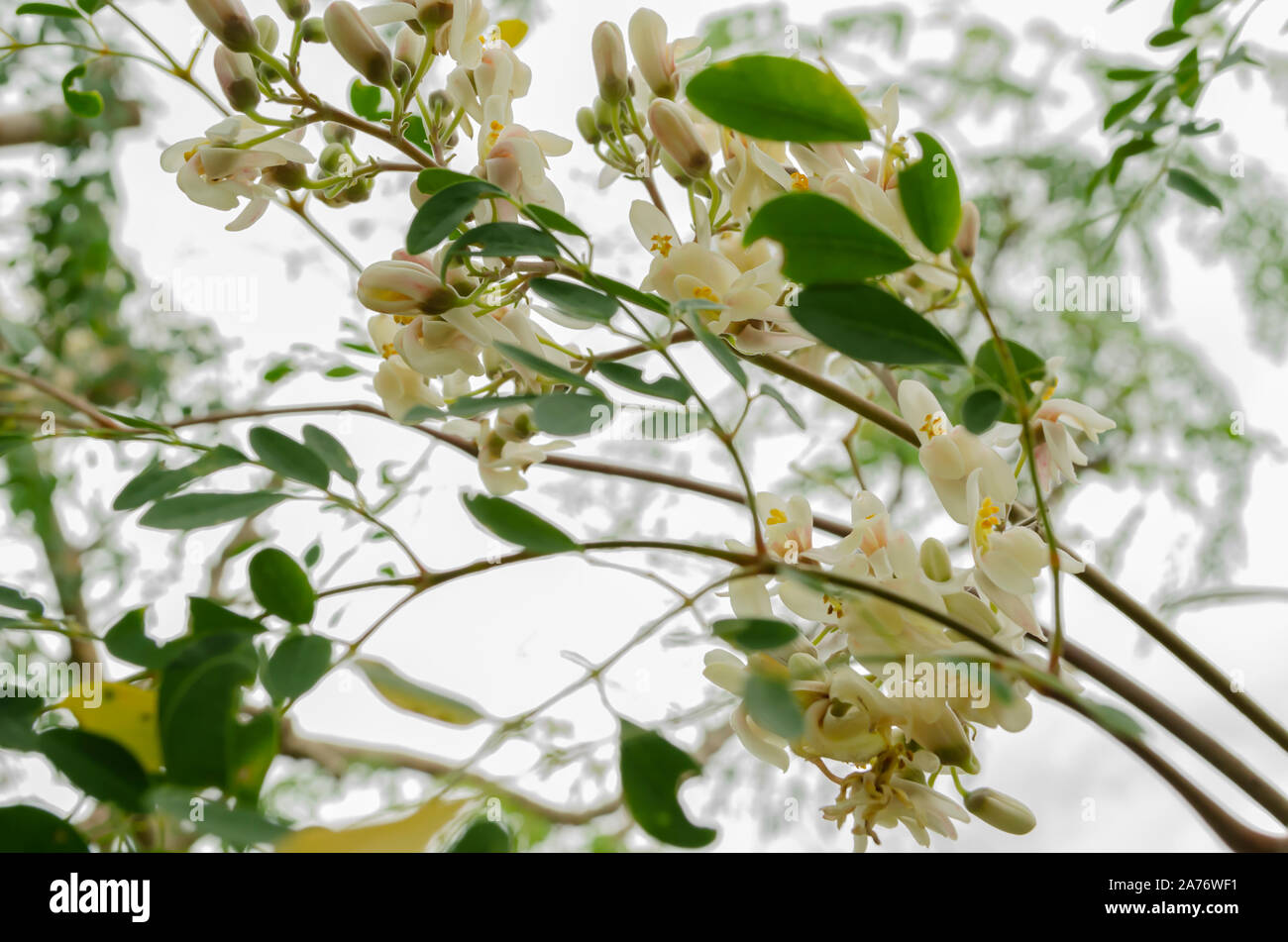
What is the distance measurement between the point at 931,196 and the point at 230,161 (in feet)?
0.67

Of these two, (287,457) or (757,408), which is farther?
(757,408)

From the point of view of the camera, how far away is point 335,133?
0.31 m

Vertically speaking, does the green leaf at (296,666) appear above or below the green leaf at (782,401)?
below

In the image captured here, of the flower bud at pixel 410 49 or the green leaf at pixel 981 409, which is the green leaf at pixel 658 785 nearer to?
the green leaf at pixel 981 409

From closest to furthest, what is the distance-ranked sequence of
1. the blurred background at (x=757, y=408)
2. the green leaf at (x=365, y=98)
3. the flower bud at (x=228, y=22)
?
1. the flower bud at (x=228, y=22)
2. the green leaf at (x=365, y=98)
3. the blurred background at (x=757, y=408)

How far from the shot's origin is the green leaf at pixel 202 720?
0.55ft

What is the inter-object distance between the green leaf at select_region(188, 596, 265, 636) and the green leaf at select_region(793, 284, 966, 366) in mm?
147

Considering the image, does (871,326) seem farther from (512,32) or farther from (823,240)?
(512,32)

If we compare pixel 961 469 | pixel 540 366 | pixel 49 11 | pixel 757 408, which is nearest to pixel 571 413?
pixel 540 366

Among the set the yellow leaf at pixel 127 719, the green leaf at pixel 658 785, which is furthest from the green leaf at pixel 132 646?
the green leaf at pixel 658 785

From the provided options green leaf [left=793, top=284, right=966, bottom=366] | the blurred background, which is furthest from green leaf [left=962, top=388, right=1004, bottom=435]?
the blurred background

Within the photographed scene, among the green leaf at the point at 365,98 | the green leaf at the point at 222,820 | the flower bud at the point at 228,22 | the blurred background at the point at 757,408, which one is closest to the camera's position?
the green leaf at the point at 222,820

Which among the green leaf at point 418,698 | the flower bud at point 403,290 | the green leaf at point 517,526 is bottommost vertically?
the green leaf at point 418,698

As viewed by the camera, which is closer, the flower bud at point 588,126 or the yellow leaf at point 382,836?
the yellow leaf at point 382,836
